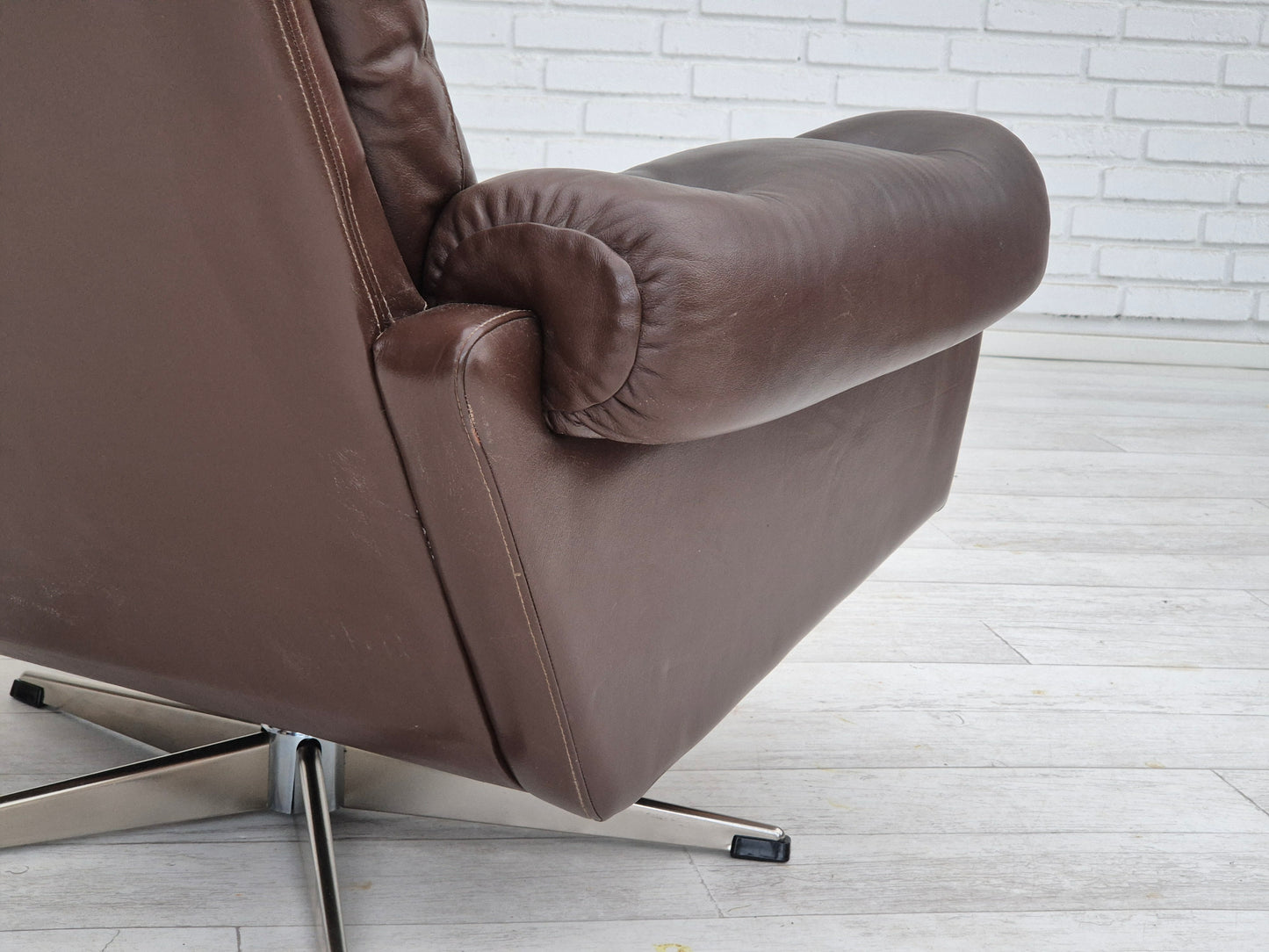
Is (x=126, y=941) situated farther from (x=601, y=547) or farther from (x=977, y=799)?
(x=977, y=799)

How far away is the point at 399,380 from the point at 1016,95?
2926mm

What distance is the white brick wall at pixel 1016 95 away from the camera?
3033 mm

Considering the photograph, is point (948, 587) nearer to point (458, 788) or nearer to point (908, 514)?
point (908, 514)

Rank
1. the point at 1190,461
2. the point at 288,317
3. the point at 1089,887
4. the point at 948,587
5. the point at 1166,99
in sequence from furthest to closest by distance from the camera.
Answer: the point at 1166,99 → the point at 1190,461 → the point at 948,587 → the point at 1089,887 → the point at 288,317

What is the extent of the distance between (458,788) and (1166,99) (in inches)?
114

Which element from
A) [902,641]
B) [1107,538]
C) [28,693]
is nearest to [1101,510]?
[1107,538]

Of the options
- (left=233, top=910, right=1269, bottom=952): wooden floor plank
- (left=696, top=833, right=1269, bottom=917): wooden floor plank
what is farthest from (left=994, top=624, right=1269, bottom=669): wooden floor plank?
(left=233, top=910, right=1269, bottom=952): wooden floor plank

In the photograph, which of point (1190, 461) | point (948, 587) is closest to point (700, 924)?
point (948, 587)

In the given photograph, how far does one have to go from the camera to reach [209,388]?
0.68 metres

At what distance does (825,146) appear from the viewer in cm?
88

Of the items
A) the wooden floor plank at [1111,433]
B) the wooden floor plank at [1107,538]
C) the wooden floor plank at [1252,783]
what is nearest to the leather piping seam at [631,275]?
the wooden floor plank at [1252,783]

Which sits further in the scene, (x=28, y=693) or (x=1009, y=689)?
(x=1009, y=689)

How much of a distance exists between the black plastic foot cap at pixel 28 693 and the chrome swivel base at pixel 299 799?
11.7 inches

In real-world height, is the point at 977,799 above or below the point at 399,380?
below
